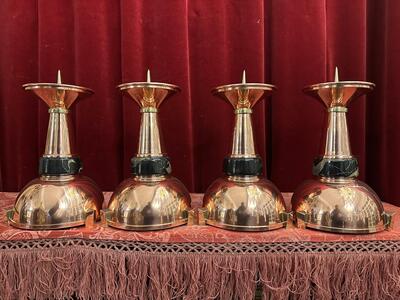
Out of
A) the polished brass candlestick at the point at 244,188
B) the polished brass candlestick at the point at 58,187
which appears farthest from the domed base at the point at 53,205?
the polished brass candlestick at the point at 244,188

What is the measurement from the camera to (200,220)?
30.9 inches

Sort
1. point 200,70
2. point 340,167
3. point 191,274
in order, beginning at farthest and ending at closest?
1. point 200,70
2. point 340,167
3. point 191,274

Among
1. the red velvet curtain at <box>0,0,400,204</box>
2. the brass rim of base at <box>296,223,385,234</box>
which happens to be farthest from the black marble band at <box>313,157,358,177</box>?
the red velvet curtain at <box>0,0,400,204</box>

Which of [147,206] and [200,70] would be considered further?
[200,70]

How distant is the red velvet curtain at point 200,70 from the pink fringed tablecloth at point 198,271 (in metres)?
0.42

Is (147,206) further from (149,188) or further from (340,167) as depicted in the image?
(340,167)

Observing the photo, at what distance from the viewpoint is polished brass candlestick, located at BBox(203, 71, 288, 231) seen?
74 centimetres

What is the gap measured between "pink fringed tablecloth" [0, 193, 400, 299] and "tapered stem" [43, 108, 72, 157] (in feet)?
0.70

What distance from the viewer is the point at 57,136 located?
2.66 feet

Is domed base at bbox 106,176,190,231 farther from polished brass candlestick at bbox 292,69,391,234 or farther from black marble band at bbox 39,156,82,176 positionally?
polished brass candlestick at bbox 292,69,391,234

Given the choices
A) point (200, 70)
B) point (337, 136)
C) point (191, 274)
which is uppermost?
point (200, 70)

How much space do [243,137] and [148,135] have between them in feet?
0.71

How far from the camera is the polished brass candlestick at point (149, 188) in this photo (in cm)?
74

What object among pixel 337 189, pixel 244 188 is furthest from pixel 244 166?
pixel 337 189
